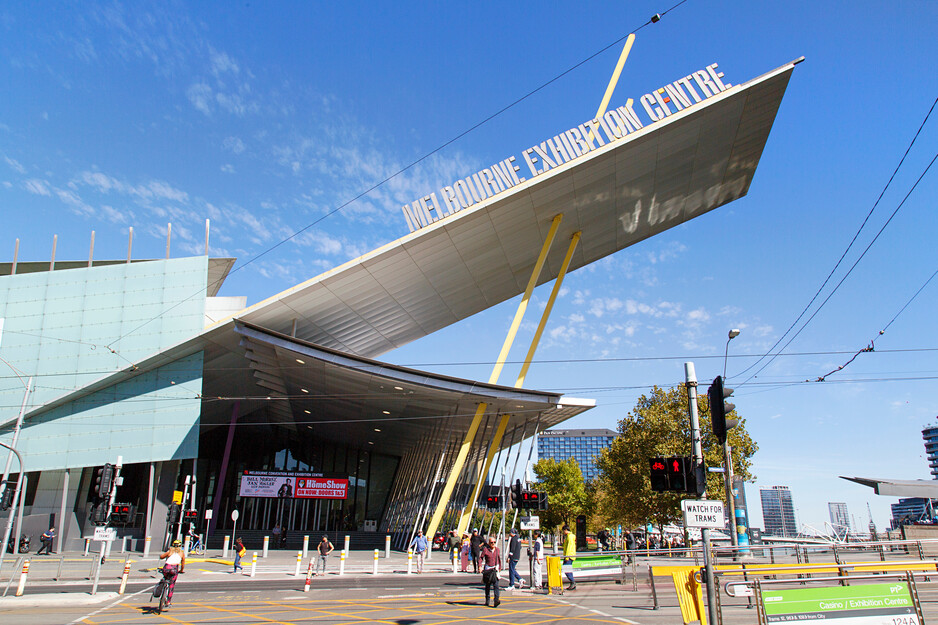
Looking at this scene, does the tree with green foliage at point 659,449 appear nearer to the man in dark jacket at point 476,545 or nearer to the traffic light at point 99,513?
the man in dark jacket at point 476,545

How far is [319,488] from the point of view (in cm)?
4131

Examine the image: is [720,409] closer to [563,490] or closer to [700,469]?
Answer: [700,469]

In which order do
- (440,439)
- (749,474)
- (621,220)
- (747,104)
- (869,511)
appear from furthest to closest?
1. (869,511)
2. (440,439)
3. (749,474)
4. (621,220)
5. (747,104)

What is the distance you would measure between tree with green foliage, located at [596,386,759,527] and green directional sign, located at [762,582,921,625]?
28795 millimetres

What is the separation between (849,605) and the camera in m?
7.87

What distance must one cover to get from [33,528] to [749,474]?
4222cm

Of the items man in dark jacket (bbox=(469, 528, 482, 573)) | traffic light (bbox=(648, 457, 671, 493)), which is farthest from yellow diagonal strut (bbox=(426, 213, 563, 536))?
traffic light (bbox=(648, 457, 671, 493))

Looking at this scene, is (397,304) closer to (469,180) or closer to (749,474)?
(469,180)

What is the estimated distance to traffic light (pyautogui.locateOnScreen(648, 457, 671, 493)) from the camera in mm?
10305

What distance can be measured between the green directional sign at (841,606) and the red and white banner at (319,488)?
37.0 meters

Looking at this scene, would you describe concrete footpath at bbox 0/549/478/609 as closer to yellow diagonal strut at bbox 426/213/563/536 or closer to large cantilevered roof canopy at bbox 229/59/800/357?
yellow diagonal strut at bbox 426/213/563/536

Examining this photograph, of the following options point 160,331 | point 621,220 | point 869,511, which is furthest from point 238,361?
point 869,511

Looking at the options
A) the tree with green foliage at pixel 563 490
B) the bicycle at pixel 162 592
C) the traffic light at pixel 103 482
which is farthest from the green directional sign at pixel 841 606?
the tree with green foliage at pixel 563 490

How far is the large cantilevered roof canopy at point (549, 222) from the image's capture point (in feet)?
88.6
